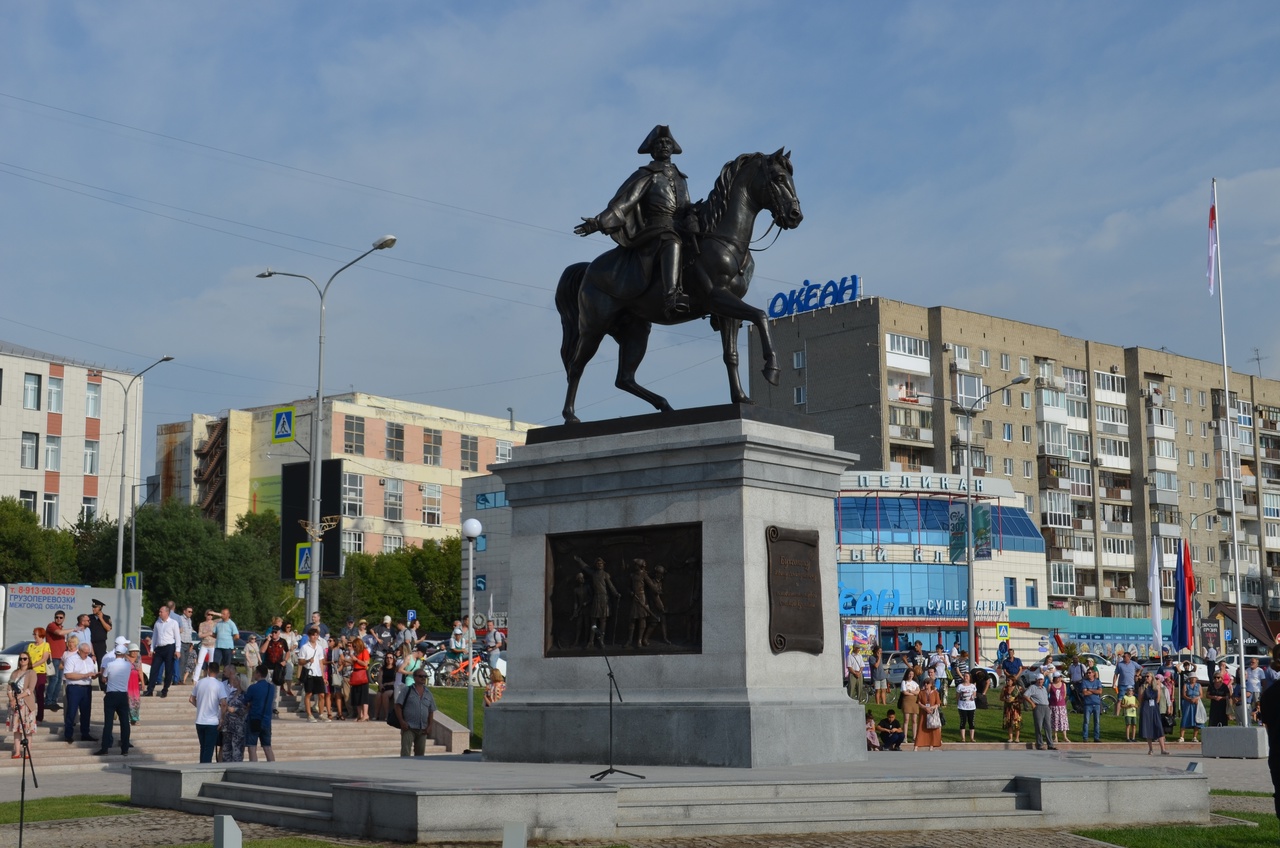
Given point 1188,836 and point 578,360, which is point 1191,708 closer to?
point 578,360

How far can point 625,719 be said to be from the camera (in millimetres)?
15992

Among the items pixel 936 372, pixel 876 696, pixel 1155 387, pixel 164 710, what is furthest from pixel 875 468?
pixel 164 710

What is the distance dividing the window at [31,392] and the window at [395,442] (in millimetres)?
33453

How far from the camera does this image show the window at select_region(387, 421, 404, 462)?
11206cm

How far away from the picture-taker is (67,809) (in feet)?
52.9

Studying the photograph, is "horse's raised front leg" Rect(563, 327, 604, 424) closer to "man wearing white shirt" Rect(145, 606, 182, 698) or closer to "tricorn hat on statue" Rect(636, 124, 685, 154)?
"tricorn hat on statue" Rect(636, 124, 685, 154)

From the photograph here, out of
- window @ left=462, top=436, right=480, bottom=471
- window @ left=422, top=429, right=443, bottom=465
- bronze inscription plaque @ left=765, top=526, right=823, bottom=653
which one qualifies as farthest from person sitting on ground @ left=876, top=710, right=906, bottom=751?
window @ left=462, top=436, right=480, bottom=471

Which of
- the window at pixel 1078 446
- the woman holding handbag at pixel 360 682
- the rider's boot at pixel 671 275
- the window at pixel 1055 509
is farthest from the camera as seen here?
the window at pixel 1078 446

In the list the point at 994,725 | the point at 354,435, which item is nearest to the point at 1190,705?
the point at 994,725

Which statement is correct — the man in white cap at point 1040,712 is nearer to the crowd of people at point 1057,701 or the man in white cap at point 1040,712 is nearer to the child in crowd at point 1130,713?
the crowd of people at point 1057,701

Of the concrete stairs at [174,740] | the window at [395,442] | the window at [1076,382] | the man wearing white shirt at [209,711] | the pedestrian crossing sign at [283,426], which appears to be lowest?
the concrete stairs at [174,740]

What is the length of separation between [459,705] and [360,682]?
13.4 feet

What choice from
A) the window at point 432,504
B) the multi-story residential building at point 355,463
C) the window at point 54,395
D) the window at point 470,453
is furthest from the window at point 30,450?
the window at point 470,453

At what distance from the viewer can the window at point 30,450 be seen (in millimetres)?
81188
